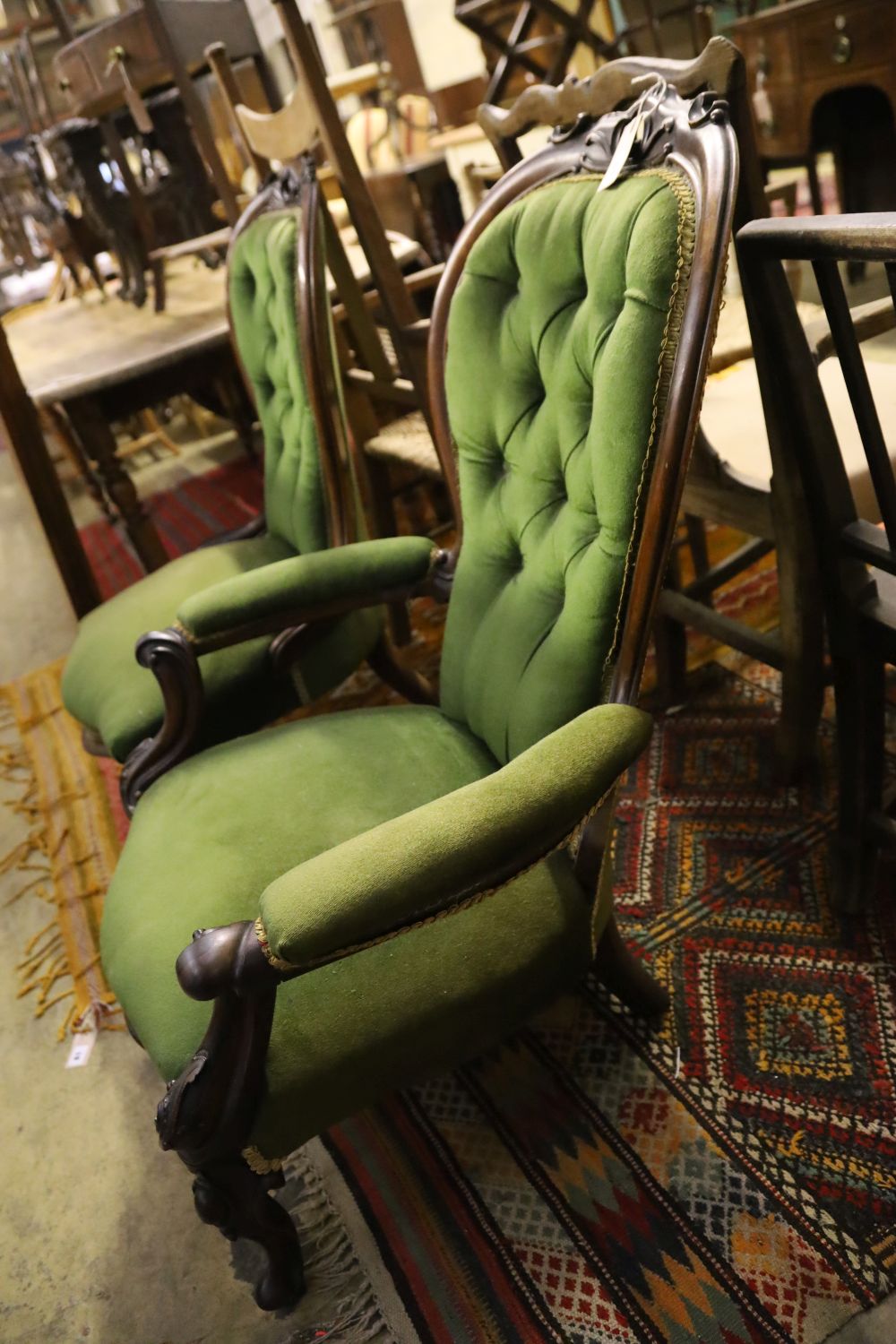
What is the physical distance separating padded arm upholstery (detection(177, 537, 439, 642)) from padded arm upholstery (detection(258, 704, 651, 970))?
565 mm

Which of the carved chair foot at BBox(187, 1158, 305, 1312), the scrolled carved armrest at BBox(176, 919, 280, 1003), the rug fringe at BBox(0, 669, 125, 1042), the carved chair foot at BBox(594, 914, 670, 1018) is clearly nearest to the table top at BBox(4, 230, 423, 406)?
the rug fringe at BBox(0, 669, 125, 1042)

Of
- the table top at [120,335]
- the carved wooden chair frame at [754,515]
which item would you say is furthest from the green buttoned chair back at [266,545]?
the carved wooden chair frame at [754,515]

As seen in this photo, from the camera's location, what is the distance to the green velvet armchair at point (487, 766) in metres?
0.86

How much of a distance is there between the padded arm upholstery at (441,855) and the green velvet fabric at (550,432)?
168mm

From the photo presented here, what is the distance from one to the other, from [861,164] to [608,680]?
308 cm

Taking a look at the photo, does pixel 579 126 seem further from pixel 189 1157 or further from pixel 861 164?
pixel 861 164

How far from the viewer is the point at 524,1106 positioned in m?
1.30

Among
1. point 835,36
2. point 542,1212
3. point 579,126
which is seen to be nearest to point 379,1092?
point 542,1212

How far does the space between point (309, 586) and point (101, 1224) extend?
0.95 metres

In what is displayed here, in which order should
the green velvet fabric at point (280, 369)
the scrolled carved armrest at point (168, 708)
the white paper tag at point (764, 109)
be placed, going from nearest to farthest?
the scrolled carved armrest at point (168, 708) < the green velvet fabric at point (280, 369) < the white paper tag at point (764, 109)

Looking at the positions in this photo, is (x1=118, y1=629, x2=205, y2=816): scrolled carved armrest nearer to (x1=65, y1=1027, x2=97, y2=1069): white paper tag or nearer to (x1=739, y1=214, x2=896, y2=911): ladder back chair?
(x1=65, y1=1027, x2=97, y2=1069): white paper tag

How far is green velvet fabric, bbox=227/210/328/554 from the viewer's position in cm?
167

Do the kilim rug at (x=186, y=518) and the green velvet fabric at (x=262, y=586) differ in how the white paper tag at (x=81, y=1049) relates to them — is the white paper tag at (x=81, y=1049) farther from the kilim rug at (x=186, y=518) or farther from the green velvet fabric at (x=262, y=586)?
the kilim rug at (x=186, y=518)

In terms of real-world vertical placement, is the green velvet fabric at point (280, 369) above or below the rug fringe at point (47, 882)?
above
